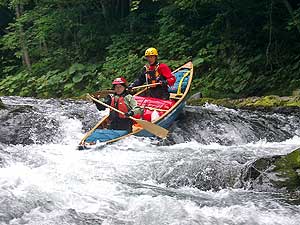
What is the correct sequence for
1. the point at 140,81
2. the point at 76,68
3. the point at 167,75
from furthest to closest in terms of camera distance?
the point at 76,68
the point at 140,81
the point at 167,75

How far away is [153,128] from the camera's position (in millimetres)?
7926

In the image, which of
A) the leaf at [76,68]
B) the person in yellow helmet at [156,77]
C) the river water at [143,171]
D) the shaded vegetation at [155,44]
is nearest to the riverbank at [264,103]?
the shaded vegetation at [155,44]

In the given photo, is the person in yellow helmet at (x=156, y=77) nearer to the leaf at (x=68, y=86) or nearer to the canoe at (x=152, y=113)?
the canoe at (x=152, y=113)

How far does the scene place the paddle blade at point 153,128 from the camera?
25.8ft

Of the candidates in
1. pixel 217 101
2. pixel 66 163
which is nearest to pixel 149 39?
pixel 217 101

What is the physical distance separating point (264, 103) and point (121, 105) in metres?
4.13

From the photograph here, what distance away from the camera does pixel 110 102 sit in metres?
8.35

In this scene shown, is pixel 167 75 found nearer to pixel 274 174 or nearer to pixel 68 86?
pixel 274 174

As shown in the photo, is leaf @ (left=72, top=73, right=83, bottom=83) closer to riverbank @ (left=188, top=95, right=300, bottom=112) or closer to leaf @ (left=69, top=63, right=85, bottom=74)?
leaf @ (left=69, top=63, right=85, bottom=74)

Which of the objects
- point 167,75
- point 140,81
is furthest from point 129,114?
point 140,81

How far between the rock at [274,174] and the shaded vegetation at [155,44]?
229 inches

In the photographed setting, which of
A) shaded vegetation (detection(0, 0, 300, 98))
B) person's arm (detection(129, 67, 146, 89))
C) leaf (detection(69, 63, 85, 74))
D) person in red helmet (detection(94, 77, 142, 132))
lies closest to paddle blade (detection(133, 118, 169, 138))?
person in red helmet (detection(94, 77, 142, 132))

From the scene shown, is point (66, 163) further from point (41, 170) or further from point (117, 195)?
point (117, 195)

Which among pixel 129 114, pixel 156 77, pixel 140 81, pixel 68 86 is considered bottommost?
pixel 68 86
